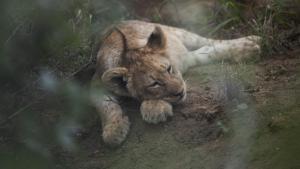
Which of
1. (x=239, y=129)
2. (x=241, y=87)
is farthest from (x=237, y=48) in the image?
(x=239, y=129)

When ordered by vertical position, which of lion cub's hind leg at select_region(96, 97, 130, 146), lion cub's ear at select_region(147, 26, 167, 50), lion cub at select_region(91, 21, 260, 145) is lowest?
lion cub's hind leg at select_region(96, 97, 130, 146)

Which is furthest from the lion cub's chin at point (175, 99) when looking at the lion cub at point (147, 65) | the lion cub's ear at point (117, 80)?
the lion cub's ear at point (117, 80)

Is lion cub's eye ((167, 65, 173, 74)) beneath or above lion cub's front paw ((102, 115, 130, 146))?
above

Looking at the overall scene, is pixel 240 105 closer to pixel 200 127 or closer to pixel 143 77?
pixel 200 127

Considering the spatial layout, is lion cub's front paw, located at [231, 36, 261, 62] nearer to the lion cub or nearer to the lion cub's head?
the lion cub

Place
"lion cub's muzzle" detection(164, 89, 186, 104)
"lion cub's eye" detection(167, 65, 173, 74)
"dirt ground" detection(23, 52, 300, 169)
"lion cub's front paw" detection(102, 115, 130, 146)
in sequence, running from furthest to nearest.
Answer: "lion cub's eye" detection(167, 65, 173, 74), "lion cub's muzzle" detection(164, 89, 186, 104), "lion cub's front paw" detection(102, 115, 130, 146), "dirt ground" detection(23, 52, 300, 169)

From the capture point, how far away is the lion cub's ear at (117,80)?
3.64 meters

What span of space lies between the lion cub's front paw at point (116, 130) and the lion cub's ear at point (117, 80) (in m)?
0.19

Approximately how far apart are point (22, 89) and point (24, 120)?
0.10 metres

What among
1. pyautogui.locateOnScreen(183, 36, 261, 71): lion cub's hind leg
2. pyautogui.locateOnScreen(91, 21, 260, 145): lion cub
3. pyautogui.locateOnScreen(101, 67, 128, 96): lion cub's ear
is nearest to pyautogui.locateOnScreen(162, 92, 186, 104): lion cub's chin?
pyautogui.locateOnScreen(91, 21, 260, 145): lion cub

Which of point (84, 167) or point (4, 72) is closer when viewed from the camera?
point (4, 72)

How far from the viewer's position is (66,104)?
2.01 meters

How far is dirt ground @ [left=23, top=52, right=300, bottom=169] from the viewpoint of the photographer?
8.89 feet

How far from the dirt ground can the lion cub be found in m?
0.08
